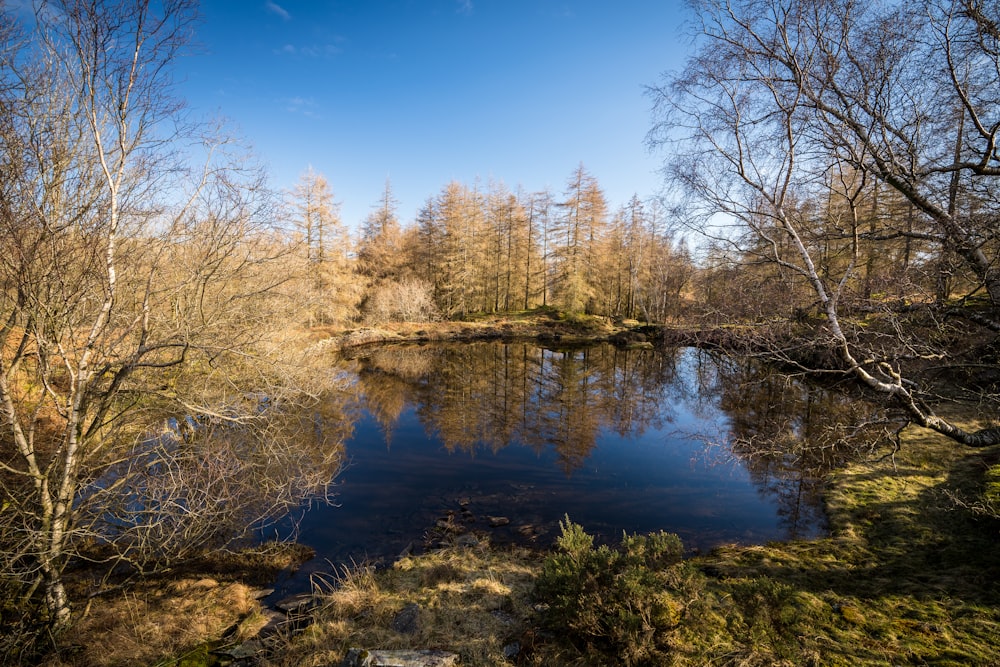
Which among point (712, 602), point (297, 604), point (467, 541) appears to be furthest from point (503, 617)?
point (297, 604)

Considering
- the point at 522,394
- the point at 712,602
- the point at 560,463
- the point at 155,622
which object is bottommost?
the point at 155,622

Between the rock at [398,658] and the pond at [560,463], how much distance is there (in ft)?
8.56

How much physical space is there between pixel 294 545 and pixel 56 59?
715 centimetres

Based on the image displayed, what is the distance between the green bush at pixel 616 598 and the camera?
132 inches

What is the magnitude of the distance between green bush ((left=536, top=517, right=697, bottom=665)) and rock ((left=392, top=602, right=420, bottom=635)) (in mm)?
1420

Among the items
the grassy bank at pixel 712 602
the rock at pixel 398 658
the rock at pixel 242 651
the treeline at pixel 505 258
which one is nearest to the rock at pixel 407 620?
the grassy bank at pixel 712 602

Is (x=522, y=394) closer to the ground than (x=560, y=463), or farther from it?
farther from it

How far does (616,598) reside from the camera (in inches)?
149

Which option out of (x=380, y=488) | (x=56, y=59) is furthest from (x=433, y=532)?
(x=56, y=59)

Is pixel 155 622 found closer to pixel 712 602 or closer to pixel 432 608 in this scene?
pixel 432 608

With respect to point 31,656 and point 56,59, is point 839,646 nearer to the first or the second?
point 31,656

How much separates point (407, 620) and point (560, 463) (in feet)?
21.0

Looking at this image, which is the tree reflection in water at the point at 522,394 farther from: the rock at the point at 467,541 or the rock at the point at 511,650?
the rock at the point at 511,650

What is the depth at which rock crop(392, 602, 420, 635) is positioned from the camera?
4.34 meters
